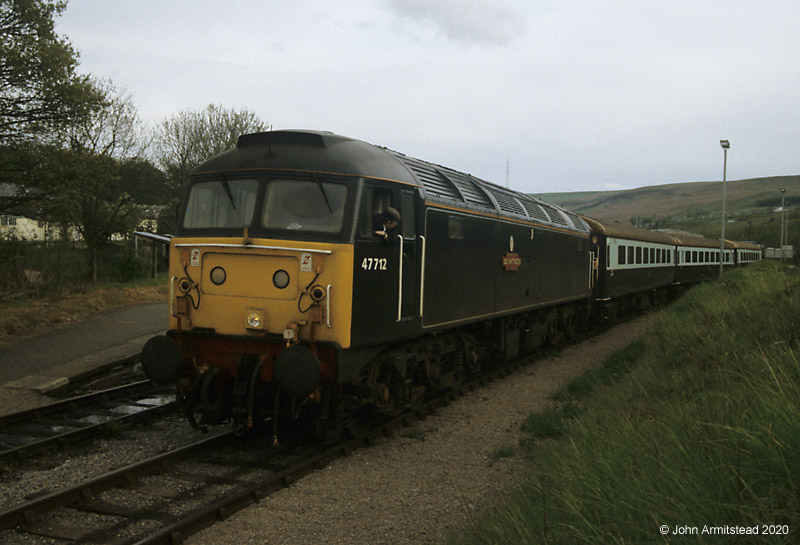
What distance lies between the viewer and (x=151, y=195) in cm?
2830

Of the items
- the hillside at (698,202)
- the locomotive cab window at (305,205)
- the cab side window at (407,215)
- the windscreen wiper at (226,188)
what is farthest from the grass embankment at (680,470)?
the hillside at (698,202)

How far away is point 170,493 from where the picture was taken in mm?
5613

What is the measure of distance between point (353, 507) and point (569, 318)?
37.8ft

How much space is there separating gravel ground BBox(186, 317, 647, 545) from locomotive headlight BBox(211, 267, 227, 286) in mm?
2225

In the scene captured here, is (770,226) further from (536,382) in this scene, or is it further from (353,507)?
(353,507)

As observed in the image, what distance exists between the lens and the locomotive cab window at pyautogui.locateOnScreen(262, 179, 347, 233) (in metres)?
6.51

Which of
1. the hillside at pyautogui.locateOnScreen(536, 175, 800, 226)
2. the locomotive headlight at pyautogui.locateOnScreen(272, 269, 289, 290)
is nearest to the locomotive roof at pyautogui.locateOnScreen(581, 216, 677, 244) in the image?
the locomotive headlight at pyautogui.locateOnScreen(272, 269, 289, 290)

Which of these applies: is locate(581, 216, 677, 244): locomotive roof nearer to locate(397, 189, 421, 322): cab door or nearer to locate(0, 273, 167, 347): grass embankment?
locate(397, 189, 421, 322): cab door

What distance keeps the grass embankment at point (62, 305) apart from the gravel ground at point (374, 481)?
629 centimetres

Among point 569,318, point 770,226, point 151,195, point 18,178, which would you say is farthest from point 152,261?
point 770,226

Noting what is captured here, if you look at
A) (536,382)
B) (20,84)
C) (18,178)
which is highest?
(20,84)

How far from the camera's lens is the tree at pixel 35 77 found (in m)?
16.1

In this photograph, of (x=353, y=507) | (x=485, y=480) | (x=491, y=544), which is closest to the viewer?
(x=491, y=544)

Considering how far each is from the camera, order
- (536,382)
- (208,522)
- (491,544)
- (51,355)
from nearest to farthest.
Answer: (491,544)
(208,522)
(536,382)
(51,355)
